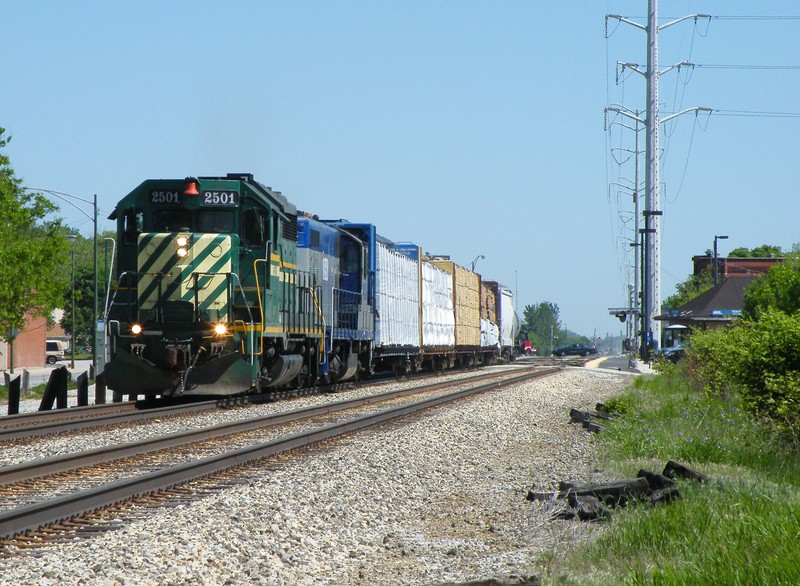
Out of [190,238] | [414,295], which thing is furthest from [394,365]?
[190,238]

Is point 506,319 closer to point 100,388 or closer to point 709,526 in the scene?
point 100,388

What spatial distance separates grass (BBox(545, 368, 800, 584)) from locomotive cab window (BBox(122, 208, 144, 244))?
10039mm

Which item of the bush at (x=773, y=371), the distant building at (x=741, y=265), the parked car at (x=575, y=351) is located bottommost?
the parked car at (x=575, y=351)

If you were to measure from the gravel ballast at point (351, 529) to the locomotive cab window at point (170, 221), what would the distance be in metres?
7.26

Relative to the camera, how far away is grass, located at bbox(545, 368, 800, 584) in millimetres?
5148

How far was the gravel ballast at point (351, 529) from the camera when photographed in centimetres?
581

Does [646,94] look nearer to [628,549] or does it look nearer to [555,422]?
[555,422]

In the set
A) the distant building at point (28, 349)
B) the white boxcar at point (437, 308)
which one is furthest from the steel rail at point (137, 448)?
the distant building at point (28, 349)

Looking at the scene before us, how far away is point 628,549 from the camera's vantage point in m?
6.10

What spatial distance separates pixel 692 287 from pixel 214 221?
88335mm

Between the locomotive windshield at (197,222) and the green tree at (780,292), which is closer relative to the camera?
the locomotive windshield at (197,222)

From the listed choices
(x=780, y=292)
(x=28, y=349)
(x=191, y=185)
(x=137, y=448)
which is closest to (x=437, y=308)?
(x=780, y=292)

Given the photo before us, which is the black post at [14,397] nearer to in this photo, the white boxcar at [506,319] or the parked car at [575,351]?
the white boxcar at [506,319]

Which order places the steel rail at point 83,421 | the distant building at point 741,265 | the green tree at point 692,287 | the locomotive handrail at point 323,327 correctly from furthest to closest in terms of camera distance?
the distant building at point 741,265
the green tree at point 692,287
the locomotive handrail at point 323,327
the steel rail at point 83,421
